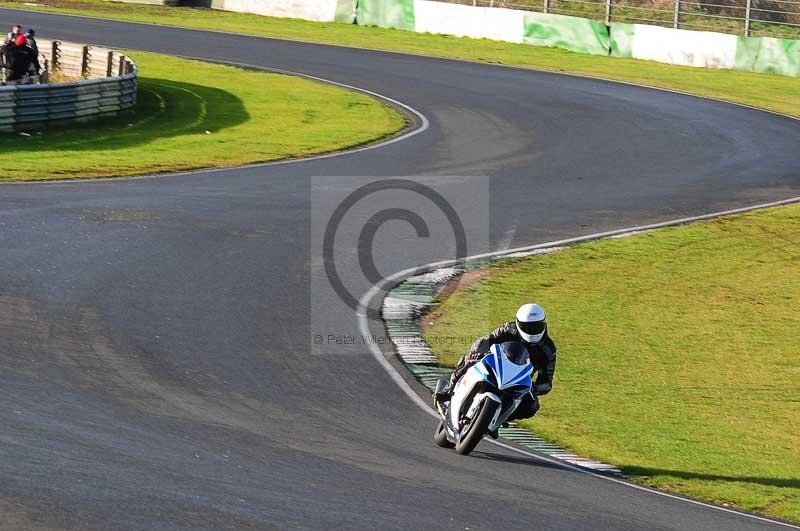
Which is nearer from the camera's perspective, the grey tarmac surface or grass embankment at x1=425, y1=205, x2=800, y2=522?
the grey tarmac surface

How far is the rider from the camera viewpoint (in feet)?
→ 32.0

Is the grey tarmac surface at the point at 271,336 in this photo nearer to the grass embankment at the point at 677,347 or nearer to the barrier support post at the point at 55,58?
the grass embankment at the point at 677,347

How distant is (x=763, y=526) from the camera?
9.00m

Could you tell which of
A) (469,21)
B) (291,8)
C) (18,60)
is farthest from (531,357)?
(291,8)

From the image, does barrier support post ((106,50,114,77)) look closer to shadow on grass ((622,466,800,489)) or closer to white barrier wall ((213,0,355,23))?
white barrier wall ((213,0,355,23))

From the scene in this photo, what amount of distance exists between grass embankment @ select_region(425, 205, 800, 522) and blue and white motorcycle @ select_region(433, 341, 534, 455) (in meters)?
1.31

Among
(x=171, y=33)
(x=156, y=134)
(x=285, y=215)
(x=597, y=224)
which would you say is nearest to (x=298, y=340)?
(x=285, y=215)

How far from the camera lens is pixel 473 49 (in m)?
43.1

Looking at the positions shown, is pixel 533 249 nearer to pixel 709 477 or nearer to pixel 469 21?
pixel 709 477

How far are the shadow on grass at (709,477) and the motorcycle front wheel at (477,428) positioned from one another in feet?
4.78

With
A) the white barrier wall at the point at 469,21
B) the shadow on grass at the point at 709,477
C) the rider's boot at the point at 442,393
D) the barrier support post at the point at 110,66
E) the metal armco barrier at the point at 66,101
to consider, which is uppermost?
the white barrier wall at the point at 469,21

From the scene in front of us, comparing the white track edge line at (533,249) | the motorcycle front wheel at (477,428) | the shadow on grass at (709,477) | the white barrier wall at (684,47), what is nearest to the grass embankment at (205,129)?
the white track edge line at (533,249)

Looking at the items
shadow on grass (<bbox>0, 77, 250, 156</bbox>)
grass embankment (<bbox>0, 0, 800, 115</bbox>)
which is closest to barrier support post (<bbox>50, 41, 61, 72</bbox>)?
shadow on grass (<bbox>0, 77, 250, 156</bbox>)

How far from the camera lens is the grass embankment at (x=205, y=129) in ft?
72.1
